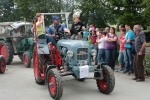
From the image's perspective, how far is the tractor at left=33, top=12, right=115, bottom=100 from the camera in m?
5.97

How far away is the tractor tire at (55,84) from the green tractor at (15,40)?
18.1 ft

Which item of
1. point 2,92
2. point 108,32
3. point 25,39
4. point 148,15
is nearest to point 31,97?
point 2,92

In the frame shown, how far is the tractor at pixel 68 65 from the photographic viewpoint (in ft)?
19.6

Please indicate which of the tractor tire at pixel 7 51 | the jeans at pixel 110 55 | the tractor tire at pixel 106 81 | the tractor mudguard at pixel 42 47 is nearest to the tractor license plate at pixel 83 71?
the tractor tire at pixel 106 81

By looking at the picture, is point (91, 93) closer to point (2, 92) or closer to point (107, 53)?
point (2, 92)

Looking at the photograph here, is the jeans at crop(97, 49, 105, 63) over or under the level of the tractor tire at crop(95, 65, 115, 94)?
over

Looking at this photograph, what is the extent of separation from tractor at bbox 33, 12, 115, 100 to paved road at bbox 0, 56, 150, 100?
0.30 m

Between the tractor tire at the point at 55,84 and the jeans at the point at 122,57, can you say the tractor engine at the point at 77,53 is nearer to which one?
the tractor tire at the point at 55,84

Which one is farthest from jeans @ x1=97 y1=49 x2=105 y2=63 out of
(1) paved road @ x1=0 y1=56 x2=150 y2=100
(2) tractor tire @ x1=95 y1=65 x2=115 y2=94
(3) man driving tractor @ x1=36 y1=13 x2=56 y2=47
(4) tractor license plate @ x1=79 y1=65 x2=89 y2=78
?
(4) tractor license plate @ x1=79 y1=65 x2=89 y2=78

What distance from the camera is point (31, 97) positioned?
6.26m

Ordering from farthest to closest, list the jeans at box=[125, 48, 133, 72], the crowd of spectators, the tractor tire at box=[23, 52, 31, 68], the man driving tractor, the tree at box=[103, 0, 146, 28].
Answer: the tree at box=[103, 0, 146, 28] → the tractor tire at box=[23, 52, 31, 68] → the jeans at box=[125, 48, 133, 72] → the crowd of spectators → the man driving tractor

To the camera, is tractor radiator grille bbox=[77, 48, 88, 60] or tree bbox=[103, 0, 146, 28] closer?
tractor radiator grille bbox=[77, 48, 88, 60]

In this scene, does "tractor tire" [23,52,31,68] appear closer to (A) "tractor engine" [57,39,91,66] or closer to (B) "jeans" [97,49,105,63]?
(B) "jeans" [97,49,105,63]

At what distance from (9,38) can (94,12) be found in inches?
292
